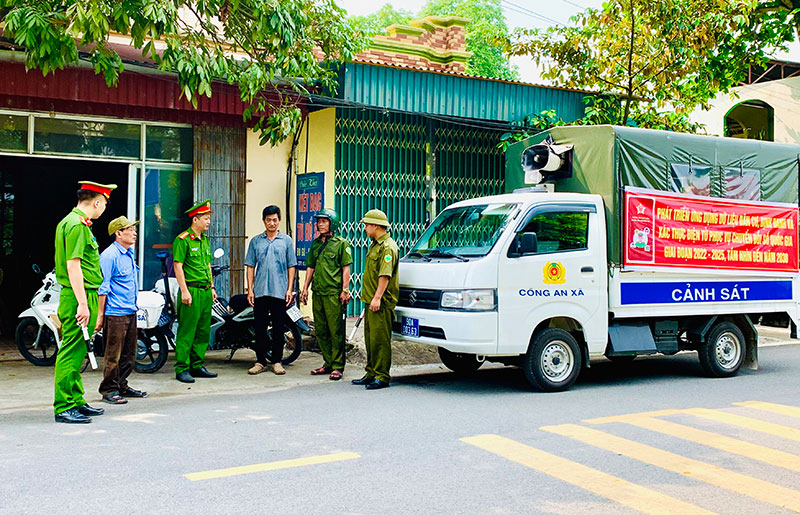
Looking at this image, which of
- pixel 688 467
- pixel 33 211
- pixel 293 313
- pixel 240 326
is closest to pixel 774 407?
pixel 688 467

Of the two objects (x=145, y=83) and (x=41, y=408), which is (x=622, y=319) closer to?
(x=41, y=408)

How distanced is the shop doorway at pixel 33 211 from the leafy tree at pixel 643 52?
25.1 ft

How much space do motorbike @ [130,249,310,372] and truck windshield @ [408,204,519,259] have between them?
1827 millimetres

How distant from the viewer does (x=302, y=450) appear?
5680 millimetres

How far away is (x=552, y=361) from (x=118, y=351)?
13.7 ft

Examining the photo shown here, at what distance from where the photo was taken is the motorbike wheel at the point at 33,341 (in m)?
9.41

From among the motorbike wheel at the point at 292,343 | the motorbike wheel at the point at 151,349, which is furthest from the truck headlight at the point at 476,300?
the motorbike wheel at the point at 151,349

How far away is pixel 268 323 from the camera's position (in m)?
9.25

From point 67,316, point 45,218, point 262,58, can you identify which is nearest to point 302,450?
point 67,316

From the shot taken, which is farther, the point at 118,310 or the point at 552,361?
the point at 552,361

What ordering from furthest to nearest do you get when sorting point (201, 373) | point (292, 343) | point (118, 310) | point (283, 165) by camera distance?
point (283, 165) < point (292, 343) < point (201, 373) < point (118, 310)

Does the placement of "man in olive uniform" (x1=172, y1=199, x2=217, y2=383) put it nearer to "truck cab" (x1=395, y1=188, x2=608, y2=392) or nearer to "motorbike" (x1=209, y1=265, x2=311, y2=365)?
"motorbike" (x1=209, y1=265, x2=311, y2=365)

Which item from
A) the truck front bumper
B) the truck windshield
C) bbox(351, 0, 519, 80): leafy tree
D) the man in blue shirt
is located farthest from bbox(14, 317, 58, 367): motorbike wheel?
bbox(351, 0, 519, 80): leafy tree

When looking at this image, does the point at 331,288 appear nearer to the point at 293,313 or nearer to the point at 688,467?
the point at 293,313
